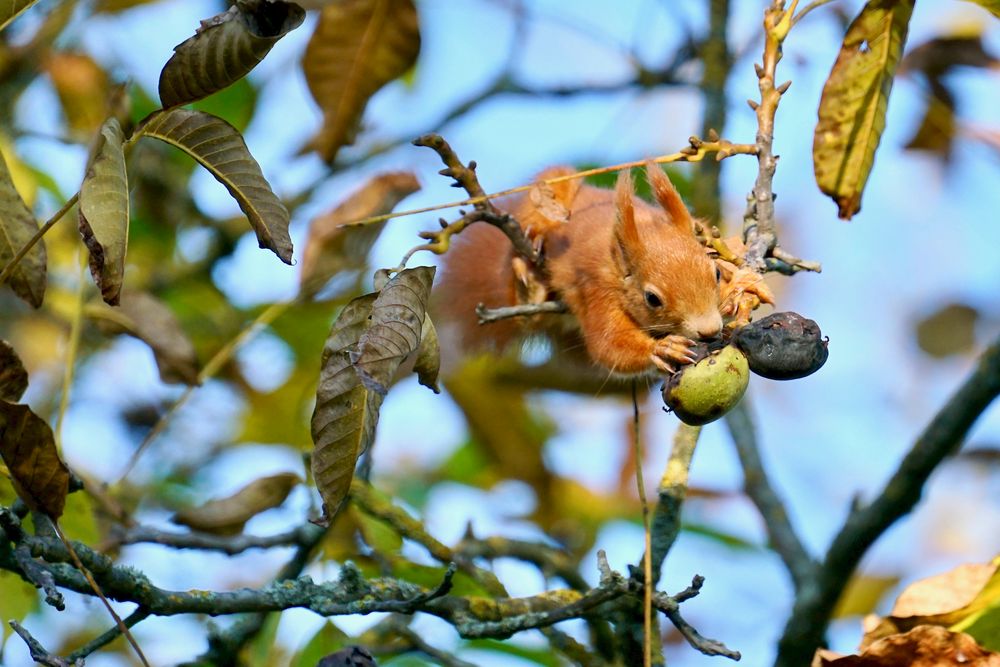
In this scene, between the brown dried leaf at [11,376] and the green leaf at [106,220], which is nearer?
the green leaf at [106,220]

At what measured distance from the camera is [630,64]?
11.6 feet

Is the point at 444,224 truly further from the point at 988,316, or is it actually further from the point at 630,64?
the point at 988,316

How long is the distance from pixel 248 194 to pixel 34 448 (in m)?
0.43

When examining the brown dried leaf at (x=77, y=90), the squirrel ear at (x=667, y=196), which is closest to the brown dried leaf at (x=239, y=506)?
the squirrel ear at (x=667, y=196)

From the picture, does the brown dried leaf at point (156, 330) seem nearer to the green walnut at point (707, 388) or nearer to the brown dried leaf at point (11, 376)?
the brown dried leaf at point (11, 376)

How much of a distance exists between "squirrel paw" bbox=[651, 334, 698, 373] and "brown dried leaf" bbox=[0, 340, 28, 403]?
3.22ft

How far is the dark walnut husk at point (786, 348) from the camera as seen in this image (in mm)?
1420

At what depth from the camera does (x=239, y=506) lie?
221 centimetres

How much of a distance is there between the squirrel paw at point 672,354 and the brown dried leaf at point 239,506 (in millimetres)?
781

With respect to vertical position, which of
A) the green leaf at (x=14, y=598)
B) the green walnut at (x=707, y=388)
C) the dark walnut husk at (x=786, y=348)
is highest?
the dark walnut husk at (x=786, y=348)

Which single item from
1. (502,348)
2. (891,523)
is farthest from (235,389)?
(891,523)

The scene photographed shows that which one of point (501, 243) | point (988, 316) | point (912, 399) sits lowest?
point (501, 243)

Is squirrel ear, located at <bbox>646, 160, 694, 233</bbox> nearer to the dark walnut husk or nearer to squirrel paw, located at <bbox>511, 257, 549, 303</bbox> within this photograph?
squirrel paw, located at <bbox>511, 257, 549, 303</bbox>

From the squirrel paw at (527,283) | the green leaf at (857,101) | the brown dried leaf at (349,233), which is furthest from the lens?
the squirrel paw at (527,283)
